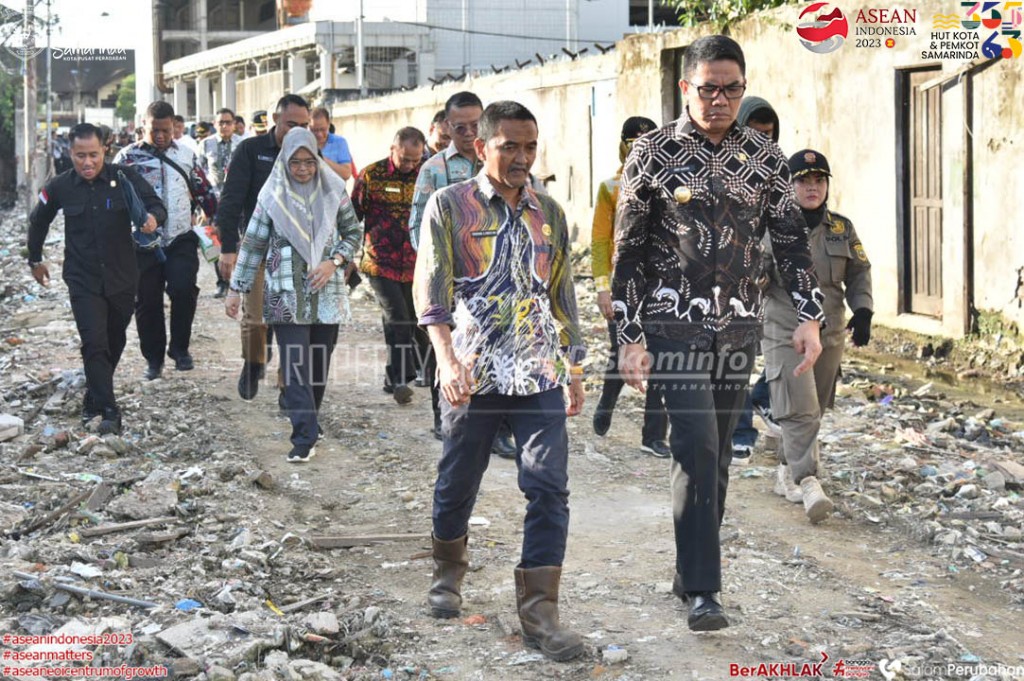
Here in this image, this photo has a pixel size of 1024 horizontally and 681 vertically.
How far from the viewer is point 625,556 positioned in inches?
234

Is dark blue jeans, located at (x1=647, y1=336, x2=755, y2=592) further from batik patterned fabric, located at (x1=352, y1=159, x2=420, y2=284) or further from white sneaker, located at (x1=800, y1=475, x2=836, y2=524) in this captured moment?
batik patterned fabric, located at (x1=352, y1=159, x2=420, y2=284)

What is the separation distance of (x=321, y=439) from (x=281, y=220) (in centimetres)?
156

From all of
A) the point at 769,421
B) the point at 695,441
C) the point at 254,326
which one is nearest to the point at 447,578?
the point at 695,441

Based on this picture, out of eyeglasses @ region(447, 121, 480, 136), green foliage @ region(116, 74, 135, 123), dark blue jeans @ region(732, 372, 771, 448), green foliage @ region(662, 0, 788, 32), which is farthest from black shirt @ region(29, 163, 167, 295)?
green foliage @ region(116, 74, 135, 123)

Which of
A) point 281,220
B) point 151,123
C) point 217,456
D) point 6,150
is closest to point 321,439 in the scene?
point 217,456

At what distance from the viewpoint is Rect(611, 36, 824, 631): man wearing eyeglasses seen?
478 cm

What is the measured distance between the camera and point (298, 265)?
7.80m

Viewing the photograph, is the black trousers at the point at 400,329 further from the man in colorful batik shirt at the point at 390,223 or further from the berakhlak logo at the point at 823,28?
the berakhlak logo at the point at 823,28

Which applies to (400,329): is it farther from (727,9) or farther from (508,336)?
(727,9)

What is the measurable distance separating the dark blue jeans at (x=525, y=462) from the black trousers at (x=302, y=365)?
2795mm

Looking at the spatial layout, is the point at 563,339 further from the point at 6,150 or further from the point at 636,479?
the point at 6,150

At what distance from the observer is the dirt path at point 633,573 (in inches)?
188

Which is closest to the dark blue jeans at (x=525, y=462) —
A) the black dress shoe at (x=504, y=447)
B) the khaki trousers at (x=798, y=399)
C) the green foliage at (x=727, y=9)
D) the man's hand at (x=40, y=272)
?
the khaki trousers at (x=798, y=399)

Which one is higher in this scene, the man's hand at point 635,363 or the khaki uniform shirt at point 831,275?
the khaki uniform shirt at point 831,275
